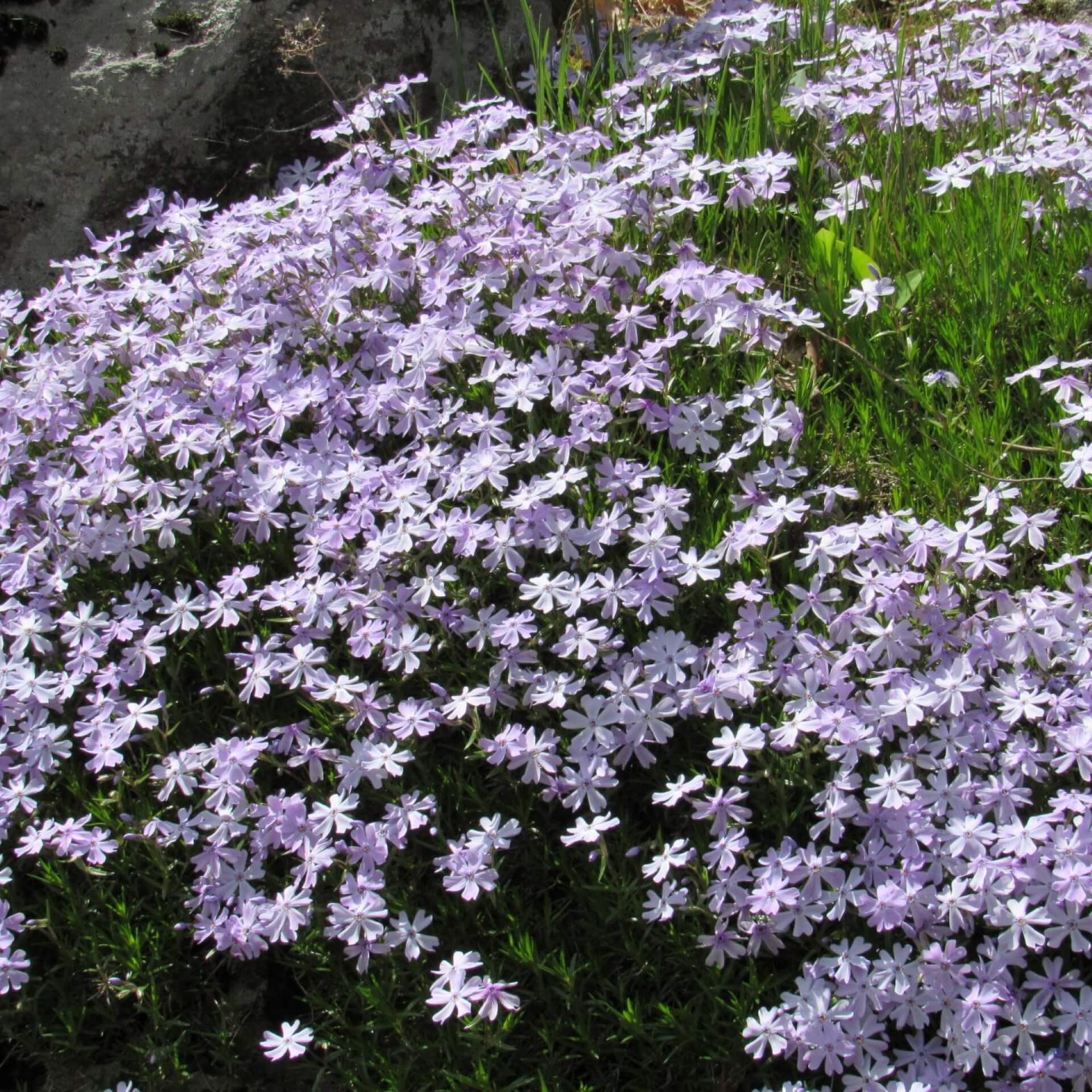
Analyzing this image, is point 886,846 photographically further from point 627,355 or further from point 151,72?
point 151,72

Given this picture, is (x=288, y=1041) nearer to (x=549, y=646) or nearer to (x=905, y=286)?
(x=549, y=646)

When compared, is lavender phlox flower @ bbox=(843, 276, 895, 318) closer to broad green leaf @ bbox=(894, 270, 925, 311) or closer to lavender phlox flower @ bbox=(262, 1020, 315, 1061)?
broad green leaf @ bbox=(894, 270, 925, 311)

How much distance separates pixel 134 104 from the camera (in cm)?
412

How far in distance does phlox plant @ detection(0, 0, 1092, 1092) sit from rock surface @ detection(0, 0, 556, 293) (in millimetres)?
858

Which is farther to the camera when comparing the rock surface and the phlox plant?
the rock surface

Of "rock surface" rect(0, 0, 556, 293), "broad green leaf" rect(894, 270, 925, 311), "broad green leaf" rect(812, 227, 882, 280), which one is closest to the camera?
"broad green leaf" rect(894, 270, 925, 311)

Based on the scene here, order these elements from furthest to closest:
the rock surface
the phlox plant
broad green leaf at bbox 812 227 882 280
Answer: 1. the rock surface
2. broad green leaf at bbox 812 227 882 280
3. the phlox plant

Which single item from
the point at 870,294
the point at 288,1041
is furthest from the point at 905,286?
the point at 288,1041

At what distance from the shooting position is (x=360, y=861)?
230 cm

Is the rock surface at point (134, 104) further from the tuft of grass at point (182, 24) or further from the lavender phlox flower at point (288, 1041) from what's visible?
the lavender phlox flower at point (288, 1041)

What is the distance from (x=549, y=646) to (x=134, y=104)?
278 centimetres

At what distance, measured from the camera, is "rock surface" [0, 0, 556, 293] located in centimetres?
411

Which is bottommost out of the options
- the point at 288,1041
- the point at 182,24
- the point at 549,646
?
Answer: the point at 288,1041

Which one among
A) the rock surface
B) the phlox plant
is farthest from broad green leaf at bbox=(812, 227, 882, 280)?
the rock surface
